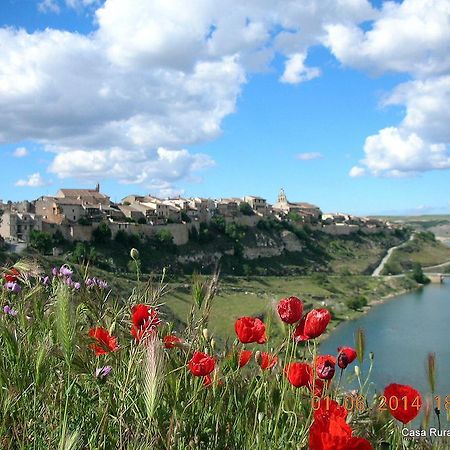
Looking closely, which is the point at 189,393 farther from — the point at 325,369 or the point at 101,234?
the point at 101,234

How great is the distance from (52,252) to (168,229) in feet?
59.7

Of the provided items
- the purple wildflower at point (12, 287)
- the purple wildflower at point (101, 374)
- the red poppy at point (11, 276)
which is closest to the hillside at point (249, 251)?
the red poppy at point (11, 276)

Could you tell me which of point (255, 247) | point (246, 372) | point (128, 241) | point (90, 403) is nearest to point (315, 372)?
point (246, 372)

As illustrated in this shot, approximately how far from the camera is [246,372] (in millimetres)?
2773

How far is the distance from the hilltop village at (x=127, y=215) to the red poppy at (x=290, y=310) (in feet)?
173

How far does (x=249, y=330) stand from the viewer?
2.65 m

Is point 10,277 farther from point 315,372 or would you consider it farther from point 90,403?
point 315,372

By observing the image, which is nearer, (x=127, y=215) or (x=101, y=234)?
(x=101, y=234)

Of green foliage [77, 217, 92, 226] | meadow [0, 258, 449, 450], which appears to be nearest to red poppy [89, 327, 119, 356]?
meadow [0, 258, 449, 450]

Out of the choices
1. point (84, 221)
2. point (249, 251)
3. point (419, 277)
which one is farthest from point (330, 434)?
point (419, 277)

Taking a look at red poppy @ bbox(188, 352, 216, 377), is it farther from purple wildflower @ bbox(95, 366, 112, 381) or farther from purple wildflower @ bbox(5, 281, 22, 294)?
purple wildflower @ bbox(5, 281, 22, 294)

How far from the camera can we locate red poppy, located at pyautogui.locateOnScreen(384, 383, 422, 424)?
6.86 feet

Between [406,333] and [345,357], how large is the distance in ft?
163

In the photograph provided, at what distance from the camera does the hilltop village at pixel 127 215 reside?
57.0 metres
